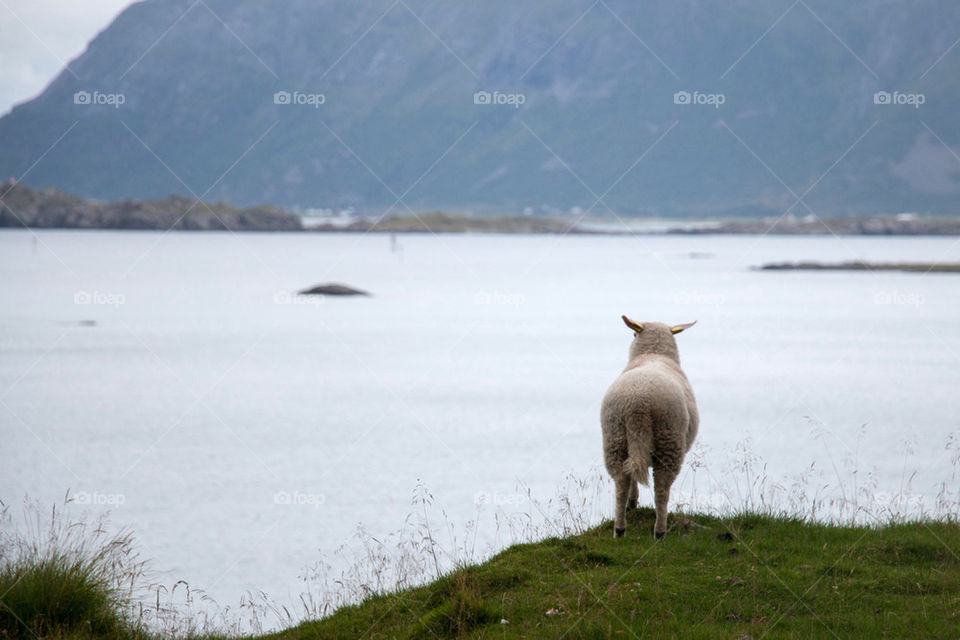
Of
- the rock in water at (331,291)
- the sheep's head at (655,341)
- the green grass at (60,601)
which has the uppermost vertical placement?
the rock in water at (331,291)

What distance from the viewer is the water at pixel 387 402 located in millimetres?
16875

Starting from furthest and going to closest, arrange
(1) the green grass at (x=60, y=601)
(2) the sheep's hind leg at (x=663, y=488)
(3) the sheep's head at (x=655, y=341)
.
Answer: (3) the sheep's head at (x=655, y=341) < (2) the sheep's hind leg at (x=663, y=488) < (1) the green grass at (x=60, y=601)

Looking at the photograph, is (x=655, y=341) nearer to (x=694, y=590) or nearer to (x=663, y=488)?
(x=663, y=488)

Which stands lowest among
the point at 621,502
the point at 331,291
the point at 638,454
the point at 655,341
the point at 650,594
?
the point at 650,594

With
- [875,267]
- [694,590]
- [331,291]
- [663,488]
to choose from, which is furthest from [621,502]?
[875,267]

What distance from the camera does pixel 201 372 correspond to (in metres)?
33.2

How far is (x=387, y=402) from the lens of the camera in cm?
2814

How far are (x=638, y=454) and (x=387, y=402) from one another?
63.7ft

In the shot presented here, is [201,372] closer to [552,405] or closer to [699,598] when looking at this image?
[552,405]

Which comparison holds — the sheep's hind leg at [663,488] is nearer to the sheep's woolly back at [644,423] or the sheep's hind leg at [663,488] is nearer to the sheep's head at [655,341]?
the sheep's woolly back at [644,423]

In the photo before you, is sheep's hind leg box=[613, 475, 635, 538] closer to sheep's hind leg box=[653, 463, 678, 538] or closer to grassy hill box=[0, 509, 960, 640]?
grassy hill box=[0, 509, 960, 640]

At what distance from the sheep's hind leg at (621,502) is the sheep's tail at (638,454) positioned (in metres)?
0.13

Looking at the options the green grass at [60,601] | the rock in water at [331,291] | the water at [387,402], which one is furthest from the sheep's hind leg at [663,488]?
Answer: the rock in water at [331,291]

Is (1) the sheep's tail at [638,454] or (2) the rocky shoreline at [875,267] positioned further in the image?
(2) the rocky shoreline at [875,267]
